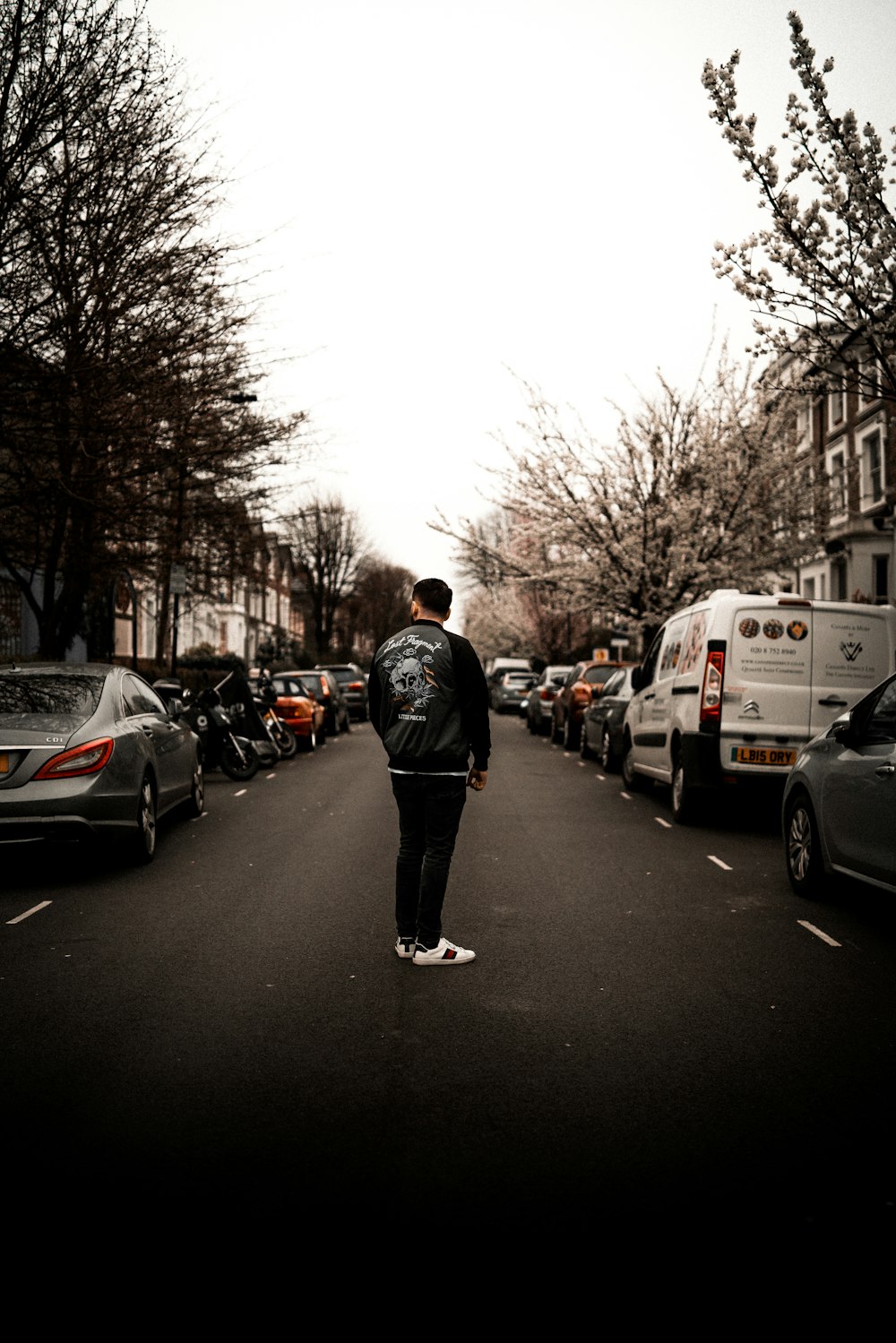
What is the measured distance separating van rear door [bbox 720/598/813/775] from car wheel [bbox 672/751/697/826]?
487 mm

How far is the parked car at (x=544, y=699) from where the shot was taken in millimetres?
28719

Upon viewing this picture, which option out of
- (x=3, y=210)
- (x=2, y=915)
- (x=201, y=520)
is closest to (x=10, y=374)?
(x=3, y=210)

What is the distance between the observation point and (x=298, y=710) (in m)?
23.4

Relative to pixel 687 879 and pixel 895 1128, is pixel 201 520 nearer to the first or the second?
pixel 687 879

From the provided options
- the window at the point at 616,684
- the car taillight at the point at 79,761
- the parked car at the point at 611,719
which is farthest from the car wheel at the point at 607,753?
the car taillight at the point at 79,761

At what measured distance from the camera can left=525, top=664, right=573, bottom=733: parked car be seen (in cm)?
2872

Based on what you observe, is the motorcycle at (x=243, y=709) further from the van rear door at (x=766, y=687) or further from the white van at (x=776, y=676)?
the van rear door at (x=766, y=687)

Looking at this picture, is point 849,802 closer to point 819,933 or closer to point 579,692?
point 819,933

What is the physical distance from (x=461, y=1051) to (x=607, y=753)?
1343 centimetres

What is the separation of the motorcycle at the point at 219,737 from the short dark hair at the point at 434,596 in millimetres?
10949

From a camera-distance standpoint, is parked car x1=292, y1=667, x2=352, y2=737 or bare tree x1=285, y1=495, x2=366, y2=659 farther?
bare tree x1=285, y1=495, x2=366, y2=659

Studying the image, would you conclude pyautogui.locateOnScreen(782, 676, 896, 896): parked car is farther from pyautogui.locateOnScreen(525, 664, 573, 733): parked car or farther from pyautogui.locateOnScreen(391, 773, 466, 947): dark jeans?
pyautogui.locateOnScreen(525, 664, 573, 733): parked car

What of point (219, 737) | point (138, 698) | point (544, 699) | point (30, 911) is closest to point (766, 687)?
point (138, 698)

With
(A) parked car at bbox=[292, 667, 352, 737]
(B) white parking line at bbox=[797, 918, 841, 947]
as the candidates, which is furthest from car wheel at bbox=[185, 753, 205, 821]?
(A) parked car at bbox=[292, 667, 352, 737]
